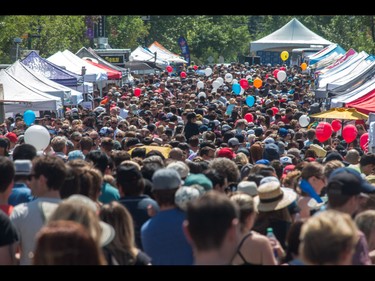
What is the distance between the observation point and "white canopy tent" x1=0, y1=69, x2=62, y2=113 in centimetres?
2144

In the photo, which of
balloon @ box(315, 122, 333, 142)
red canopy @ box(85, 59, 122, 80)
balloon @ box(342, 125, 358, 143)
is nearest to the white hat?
balloon @ box(315, 122, 333, 142)

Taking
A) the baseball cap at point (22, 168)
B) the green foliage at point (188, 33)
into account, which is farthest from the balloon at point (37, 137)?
the green foliage at point (188, 33)

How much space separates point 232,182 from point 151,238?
2.62 meters

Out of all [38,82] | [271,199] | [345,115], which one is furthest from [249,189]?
[38,82]

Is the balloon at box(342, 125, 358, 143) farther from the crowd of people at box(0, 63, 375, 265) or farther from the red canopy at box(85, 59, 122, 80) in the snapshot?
the red canopy at box(85, 59, 122, 80)

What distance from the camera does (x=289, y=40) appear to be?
68.3 m

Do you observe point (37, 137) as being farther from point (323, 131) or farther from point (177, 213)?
point (177, 213)

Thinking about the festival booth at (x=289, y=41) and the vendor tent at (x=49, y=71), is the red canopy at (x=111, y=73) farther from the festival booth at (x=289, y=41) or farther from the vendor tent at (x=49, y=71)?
the festival booth at (x=289, y=41)

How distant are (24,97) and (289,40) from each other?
48219 mm

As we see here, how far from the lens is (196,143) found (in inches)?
552

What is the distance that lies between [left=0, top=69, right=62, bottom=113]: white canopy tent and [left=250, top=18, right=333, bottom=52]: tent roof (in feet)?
143

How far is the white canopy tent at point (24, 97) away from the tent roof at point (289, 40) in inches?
1718
